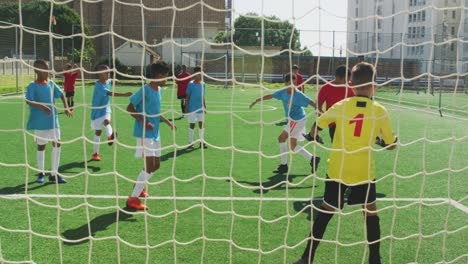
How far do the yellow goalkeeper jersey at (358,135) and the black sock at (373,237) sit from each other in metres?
0.36

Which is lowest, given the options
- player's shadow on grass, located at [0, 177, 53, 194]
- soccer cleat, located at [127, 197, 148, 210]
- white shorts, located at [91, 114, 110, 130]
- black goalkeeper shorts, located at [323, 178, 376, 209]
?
player's shadow on grass, located at [0, 177, 53, 194]

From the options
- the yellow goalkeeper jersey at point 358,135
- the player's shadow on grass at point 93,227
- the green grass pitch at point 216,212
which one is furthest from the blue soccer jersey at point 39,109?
the yellow goalkeeper jersey at point 358,135

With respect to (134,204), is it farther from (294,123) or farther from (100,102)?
(100,102)

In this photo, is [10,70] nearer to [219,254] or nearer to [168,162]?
[168,162]

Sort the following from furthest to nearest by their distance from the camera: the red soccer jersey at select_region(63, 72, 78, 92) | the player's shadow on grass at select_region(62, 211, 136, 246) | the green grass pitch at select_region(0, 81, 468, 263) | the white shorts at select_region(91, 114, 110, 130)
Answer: the red soccer jersey at select_region(63, 72, 78, 92)
the white shorts at select_region(91, 114, 110, 130)
the player's shadow on grass at select_region(62, 211, 136, 246)
the green grass pitch at select_region(0, 81, 468, 263)

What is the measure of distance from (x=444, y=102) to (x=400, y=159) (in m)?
15.5

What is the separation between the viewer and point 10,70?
26781 mm

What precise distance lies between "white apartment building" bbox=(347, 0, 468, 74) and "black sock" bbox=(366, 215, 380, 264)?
1436 millimetres

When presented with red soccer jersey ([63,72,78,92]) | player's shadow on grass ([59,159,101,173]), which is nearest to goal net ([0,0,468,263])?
player's shadow on grass ([59,159,101,173])

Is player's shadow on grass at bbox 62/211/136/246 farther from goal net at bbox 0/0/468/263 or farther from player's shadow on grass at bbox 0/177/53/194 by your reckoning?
player's shadow on grass at bbox 0/177/53/194

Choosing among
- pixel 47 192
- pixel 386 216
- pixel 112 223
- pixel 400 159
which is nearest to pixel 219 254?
pixel 112 223

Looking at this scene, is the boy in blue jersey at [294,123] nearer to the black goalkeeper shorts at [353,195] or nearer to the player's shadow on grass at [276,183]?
the player's shadow on grass at [276,183]

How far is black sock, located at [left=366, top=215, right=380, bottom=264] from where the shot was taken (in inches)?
163

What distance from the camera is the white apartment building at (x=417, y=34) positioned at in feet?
15.1
